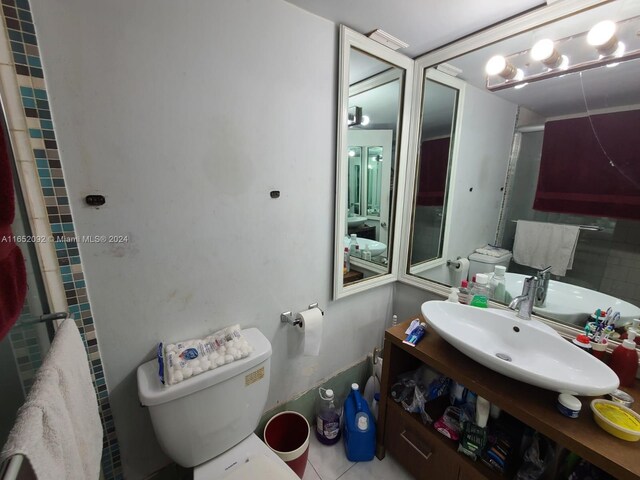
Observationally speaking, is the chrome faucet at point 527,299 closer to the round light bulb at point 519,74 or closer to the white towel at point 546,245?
the white towel at point 546,245

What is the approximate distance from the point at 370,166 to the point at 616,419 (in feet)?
5.06

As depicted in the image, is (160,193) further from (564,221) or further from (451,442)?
(564,221)

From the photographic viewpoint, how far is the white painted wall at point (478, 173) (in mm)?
1519

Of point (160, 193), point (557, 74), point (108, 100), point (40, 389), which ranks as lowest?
point (40, 389)

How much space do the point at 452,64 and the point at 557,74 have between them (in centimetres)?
50

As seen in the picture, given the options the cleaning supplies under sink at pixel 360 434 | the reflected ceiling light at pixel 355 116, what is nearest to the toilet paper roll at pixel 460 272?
the cleaning supplies under sink at pixel 360 434

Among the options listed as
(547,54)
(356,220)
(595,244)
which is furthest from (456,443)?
(547,54)

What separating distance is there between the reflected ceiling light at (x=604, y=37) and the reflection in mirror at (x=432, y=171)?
0.65 metres

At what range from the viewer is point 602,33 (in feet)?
3.10

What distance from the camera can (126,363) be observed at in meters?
0.91

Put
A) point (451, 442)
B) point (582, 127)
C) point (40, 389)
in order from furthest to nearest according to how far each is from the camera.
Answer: point (582, 127)
point (451, 442)
point (40, 389)

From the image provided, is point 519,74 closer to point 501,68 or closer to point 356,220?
point 501,68

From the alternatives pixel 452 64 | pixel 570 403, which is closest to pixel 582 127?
pixel 452 64

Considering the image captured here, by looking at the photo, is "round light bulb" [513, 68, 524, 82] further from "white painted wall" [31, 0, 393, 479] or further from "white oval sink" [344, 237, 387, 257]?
"white oval sink" [344, 237, 387, 257]
